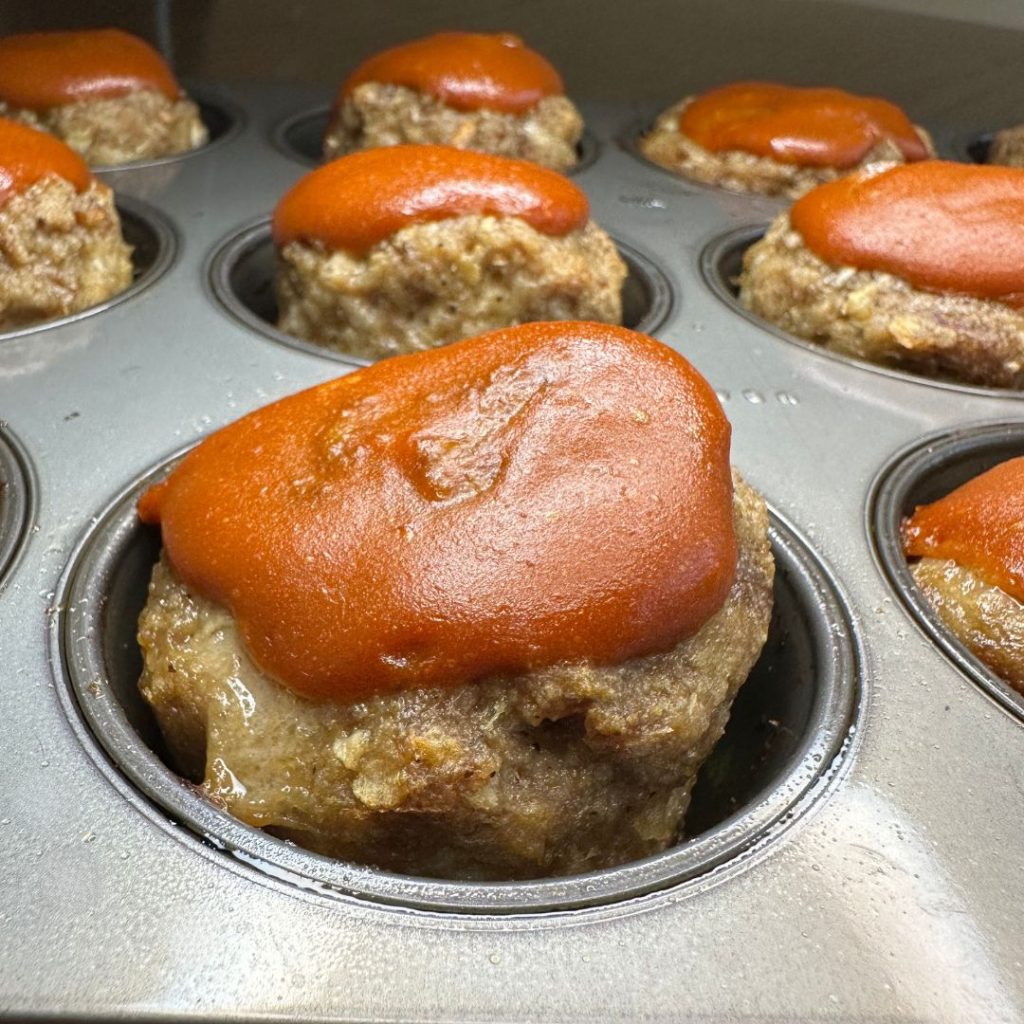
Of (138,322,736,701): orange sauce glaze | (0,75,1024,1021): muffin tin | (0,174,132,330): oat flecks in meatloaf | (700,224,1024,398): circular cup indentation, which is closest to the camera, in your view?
(0,75,1024,1021): muffin tin

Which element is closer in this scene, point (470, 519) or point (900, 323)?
point (470, 519)

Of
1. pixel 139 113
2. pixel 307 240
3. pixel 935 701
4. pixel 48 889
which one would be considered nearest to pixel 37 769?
pixel 48 889

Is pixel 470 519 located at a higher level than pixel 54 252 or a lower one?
higher

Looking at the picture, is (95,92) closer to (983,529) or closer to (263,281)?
(263,281)

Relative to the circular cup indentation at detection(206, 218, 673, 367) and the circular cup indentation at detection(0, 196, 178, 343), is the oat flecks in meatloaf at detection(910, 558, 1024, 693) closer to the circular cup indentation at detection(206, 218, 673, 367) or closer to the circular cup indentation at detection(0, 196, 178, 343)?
the circular cup indentation at detection(206, 218, 673, 367)

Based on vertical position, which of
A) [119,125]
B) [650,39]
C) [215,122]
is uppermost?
[650,39]

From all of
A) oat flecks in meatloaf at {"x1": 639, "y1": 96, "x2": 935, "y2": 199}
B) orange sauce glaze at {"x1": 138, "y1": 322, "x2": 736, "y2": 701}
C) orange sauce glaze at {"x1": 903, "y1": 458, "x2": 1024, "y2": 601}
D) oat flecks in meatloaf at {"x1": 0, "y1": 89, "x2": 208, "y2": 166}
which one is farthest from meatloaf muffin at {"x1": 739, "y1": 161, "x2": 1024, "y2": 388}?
oat flecks in meatloaf at {"x1": 0, "y1": 89, "x2": 208, "y2": 166}

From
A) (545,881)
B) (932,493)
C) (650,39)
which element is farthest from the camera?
(650,39)

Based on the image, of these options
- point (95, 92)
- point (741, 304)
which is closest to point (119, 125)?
point (95, 92)
